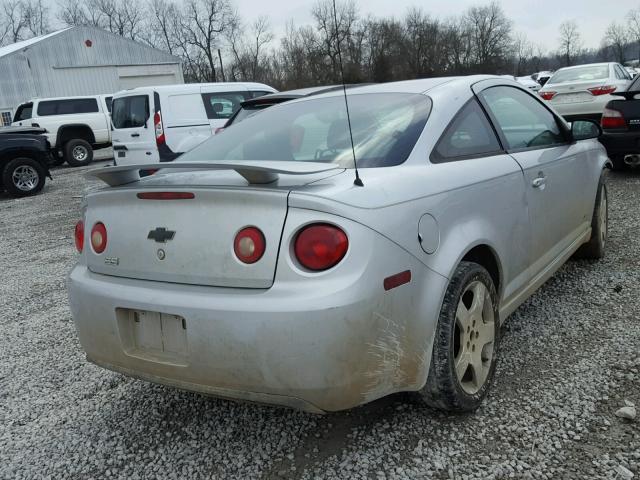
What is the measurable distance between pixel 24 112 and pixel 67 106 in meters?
1.50

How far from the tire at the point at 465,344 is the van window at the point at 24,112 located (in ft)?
58.2

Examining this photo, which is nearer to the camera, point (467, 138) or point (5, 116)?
point (467, 138)

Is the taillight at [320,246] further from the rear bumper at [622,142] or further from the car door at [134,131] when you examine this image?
the car door at [134,131]

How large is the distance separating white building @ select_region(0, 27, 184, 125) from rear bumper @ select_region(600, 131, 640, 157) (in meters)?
29.0

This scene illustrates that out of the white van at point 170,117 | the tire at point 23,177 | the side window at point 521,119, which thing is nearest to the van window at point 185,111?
the white van at point 170,117

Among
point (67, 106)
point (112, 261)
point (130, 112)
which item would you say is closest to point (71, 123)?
point (67, 106)

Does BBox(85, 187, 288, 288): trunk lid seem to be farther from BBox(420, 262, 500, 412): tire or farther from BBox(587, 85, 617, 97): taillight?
BBox(587, 85, 617, 97): taillight

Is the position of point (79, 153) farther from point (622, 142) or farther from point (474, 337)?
point (474, 337)

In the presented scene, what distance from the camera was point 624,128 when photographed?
743 cm

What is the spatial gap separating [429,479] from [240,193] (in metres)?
1.25

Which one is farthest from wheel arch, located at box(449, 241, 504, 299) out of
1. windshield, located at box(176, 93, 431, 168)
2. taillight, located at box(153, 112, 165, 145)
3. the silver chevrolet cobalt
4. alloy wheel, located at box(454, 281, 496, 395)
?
taillight, located at box(153, 112, 165, 145)

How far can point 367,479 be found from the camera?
215 centimetres

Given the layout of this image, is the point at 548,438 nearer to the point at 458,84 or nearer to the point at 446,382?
the point at 446,382

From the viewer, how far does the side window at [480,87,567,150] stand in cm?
311
